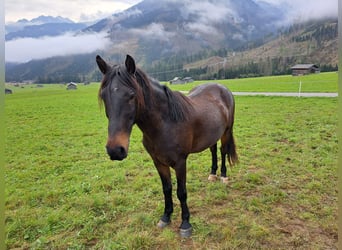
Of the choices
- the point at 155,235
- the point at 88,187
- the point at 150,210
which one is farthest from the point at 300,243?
the point at 88,187

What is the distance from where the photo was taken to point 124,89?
2227 mm

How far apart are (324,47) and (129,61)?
4879 inches

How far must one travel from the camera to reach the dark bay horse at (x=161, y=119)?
2217 millimetres

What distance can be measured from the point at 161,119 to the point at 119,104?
33.0 inches

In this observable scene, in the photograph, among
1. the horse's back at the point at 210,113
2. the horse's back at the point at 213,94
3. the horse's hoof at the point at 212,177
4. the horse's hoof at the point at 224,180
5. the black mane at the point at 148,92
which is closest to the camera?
the black mane at the point at 148,92

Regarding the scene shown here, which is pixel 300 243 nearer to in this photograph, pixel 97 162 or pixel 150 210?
pixel 150 210

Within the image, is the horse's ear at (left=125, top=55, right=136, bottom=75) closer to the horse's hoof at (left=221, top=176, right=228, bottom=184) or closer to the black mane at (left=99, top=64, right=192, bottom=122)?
the black mane at (left=99, top=64, right=192, bottom=122)

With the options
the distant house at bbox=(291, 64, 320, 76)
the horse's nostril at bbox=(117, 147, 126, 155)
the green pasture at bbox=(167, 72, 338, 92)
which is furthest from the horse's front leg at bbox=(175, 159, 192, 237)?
the distant house at bbox=(291, 64, 320, 76)

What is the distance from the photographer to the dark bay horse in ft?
7.27

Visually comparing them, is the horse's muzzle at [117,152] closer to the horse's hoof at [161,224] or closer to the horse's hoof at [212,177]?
the horse's hoof at [161,224]

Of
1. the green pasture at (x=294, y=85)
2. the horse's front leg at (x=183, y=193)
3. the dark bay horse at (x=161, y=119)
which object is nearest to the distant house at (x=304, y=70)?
the green pasture at (x=294, y=85)

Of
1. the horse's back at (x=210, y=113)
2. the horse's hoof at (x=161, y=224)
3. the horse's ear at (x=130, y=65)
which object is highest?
the horse's ear at (x=130, y=65)

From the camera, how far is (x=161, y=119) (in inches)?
116

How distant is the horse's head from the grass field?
5.25 feet
